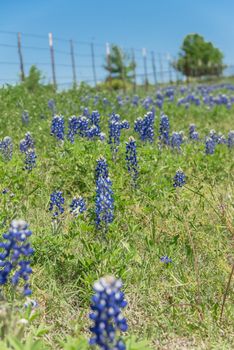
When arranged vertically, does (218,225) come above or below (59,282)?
above

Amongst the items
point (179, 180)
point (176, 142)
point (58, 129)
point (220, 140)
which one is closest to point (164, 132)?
point (176, 142)

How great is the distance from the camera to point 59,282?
311 cm

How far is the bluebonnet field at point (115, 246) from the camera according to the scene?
2.13m

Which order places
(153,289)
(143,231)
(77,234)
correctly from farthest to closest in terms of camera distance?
(143,231) → (77,234) → (153,289)

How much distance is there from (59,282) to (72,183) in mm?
1772

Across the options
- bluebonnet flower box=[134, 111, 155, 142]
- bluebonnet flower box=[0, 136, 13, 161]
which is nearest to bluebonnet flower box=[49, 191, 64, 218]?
bluebonnet flower box=[0, 136, 13, 161]

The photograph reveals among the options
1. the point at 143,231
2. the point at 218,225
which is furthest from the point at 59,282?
the point at 218,225

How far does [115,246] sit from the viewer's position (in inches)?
129

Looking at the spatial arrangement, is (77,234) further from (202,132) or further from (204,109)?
(204,109)

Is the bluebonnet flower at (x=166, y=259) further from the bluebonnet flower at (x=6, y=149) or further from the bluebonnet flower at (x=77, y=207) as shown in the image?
the bluebonnet flower at (x=6, y=149)

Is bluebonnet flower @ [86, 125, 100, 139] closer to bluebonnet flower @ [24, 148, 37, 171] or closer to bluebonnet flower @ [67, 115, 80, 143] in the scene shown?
bluebonnet flower @ [67, 115, 80, 143]

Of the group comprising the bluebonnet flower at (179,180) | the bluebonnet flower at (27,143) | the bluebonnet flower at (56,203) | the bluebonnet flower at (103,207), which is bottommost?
the bluebonnet flower at (103,207)

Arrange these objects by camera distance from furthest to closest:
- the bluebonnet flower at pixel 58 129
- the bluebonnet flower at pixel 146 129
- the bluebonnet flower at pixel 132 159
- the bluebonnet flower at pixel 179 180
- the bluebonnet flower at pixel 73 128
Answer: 1. the bluebonnet flower at pixel 146 129
2. the bluebonnet flower at pixel 73 128
3. the bluebonnet flower at pixel 58 129
4. the bluebonnet flower at pixel 132 159
5. the bluebonnet flower at pixel 179 180

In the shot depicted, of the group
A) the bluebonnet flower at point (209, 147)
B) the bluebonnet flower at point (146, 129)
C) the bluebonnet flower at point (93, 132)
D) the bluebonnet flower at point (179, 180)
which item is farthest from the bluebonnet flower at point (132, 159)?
the bluebonnet flower at point (209, 147)
